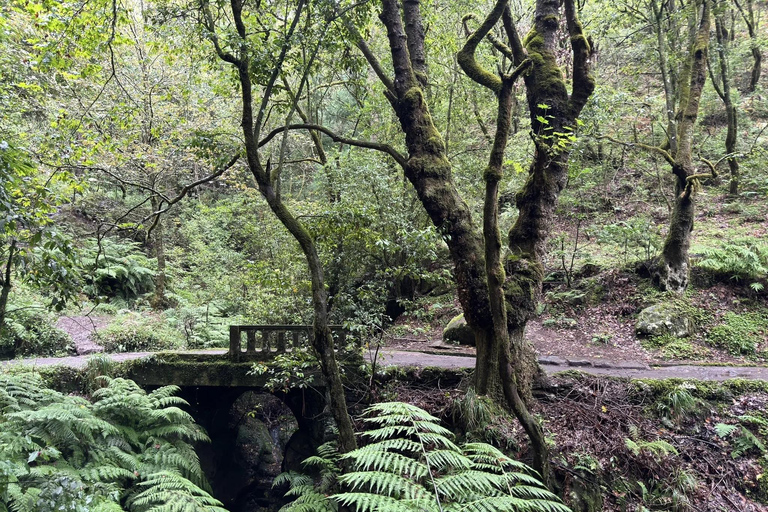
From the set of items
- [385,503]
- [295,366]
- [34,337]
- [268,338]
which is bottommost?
[34,337]

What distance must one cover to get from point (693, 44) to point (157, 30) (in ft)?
34.1

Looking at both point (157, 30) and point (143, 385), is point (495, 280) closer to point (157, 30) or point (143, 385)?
point (157, 30)

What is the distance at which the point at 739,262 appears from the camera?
8844mm

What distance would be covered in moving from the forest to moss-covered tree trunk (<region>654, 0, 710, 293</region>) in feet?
0.20

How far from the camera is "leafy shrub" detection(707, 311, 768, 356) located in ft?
25.5

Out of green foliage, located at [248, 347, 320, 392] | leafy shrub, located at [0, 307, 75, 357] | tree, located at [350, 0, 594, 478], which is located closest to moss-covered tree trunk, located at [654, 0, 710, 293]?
tree, located at [350, 0, 594, 478]

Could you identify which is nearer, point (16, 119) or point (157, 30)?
point (157, 30)

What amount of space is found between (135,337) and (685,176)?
13.2 metres

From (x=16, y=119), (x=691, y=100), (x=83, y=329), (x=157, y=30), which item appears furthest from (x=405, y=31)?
(x=83, y=329)

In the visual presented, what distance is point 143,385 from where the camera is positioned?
760cm

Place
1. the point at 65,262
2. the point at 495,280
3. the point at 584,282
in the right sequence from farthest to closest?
1. the point at 584,282
2. the point at 495,280
3. the point at 65,262

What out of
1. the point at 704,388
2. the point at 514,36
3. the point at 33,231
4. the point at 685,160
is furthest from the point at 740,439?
the point at 33,231

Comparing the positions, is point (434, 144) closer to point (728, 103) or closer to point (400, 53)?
point (400, 53)

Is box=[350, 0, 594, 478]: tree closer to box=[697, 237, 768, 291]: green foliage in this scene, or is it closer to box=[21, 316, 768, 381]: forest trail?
box=[21, 316, 768, 381]: forest trail
